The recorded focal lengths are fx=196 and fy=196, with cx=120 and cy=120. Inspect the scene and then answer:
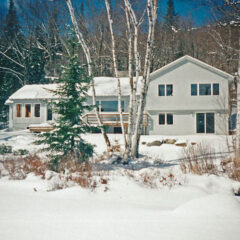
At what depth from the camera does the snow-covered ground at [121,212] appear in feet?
9.52

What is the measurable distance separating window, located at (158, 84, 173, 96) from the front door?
3715 millimetres

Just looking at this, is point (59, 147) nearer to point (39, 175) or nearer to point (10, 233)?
point (39, 175)

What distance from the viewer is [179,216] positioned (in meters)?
3.42

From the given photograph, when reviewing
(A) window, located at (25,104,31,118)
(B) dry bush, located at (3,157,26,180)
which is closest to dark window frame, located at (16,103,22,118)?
(A) window, located at (25,104,31,118)

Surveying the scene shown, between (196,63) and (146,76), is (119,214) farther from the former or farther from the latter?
(196,63)

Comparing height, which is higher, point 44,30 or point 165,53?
point 44,30

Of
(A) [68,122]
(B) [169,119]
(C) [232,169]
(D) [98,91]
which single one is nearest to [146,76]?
(A) [68,122]

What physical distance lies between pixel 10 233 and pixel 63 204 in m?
1.23

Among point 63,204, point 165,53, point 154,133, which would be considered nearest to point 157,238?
point 63,204

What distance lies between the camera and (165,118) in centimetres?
1988

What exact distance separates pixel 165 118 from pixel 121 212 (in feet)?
55.6

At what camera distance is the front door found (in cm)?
1909

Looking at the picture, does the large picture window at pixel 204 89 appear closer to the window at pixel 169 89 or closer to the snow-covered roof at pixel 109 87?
the window at pixel 169 89

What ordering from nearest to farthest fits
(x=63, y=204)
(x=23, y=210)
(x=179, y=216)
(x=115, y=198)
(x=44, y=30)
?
1. (x=179, y=216)
2. (x=23, y=210)
3. (x=63, y=204)
4. (x=115, y=198)
5. (x=44, y=30)
